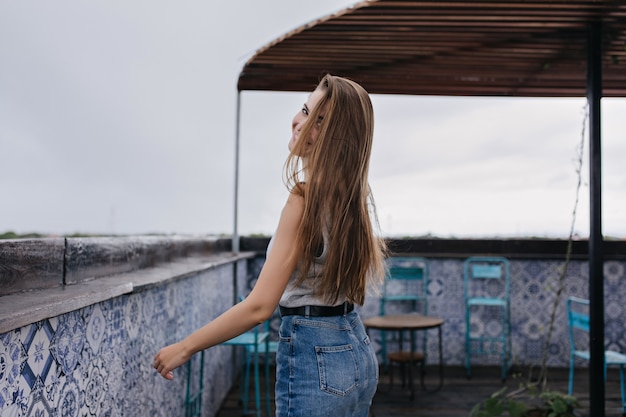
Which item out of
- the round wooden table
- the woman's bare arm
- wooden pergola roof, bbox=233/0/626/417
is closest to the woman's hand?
the woman's bare arm

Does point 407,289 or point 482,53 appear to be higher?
point 482,53

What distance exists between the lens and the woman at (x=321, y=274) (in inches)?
40.4

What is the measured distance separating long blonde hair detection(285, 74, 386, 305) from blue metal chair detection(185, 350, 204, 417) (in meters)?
1.72

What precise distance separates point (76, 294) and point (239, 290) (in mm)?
3414

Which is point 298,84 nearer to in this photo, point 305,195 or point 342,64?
point 342,64

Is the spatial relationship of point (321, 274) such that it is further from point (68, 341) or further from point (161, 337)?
point (161, 337)

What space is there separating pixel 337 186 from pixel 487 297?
14.6ft

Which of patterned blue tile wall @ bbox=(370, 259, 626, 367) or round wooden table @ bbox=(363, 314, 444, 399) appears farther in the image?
patterned blue tile wall @ bbox=(370, 259, 626, 367)

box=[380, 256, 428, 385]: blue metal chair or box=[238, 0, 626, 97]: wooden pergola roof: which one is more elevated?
box=[238, 0, 626, 97]: wooden pergola roof

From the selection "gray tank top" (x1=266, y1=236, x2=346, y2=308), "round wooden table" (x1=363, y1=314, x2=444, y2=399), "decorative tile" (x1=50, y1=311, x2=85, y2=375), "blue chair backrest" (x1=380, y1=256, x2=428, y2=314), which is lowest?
"round wooden table" (x1=363, y1=314, x2=444, y2=399)

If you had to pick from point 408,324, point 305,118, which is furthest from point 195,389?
point 305,118

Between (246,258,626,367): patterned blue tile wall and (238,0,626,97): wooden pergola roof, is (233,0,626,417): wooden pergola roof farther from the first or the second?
(246,258,626,367): patterned blue tile wall

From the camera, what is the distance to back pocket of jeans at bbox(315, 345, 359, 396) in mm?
1044

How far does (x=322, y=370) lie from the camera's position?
1050 mm
